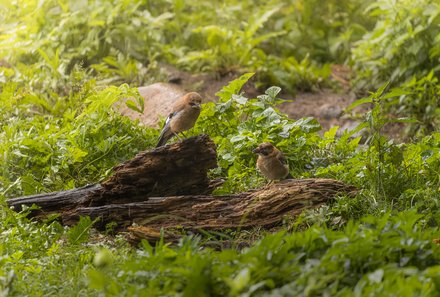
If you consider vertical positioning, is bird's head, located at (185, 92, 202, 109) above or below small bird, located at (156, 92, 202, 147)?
above

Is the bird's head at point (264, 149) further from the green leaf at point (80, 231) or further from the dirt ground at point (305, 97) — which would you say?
the dirt ground at point (305, 97)

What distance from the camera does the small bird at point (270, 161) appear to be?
23.6 ft

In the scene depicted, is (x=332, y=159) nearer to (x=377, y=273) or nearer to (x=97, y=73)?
(x=377, y=273)

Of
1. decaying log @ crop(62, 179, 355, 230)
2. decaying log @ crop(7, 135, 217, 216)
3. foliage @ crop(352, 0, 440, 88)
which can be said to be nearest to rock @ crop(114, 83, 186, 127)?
decaying log @ crop(7, 135, 217, 216)

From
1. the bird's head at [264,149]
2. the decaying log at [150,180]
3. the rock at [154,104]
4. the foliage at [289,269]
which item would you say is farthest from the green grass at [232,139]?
the rock at [154,104]

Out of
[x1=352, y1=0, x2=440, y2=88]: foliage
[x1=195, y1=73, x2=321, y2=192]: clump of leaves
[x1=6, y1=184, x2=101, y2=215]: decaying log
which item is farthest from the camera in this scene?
[x1=352, y1=0, x2=440, y2=88]: foliage

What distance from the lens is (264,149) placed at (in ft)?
23.7

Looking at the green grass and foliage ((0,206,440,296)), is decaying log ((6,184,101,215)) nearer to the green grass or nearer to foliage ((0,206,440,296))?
the green grass

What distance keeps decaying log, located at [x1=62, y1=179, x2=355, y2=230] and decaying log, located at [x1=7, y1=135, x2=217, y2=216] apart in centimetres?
27

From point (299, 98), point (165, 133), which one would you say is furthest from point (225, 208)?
point (299, 98)

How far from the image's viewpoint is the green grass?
469 centimetres

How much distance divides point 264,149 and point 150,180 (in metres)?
1.07

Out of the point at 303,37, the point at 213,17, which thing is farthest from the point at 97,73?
the point at 303,37

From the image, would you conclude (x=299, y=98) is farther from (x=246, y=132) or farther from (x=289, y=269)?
(x=289, y=269)
